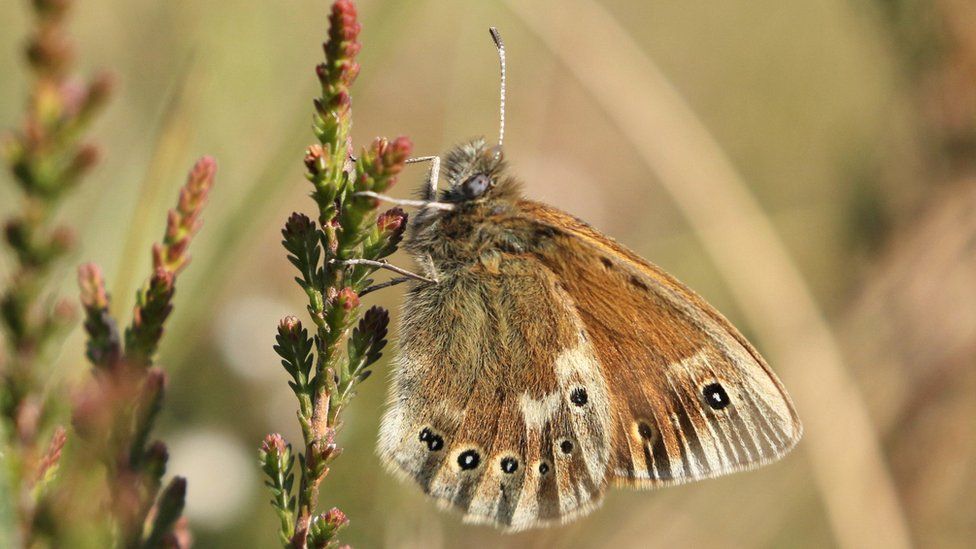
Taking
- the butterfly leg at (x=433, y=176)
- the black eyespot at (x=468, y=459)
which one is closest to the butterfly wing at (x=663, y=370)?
the butterfly leg at (x=433, y=176)

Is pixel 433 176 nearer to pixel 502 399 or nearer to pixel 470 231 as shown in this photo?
pixel 470 231

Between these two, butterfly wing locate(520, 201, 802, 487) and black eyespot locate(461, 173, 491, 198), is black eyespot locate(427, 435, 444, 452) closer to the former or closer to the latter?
butterfly wing locate(520, 201, 802, 487)

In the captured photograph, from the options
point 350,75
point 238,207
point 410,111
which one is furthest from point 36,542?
point 410,111

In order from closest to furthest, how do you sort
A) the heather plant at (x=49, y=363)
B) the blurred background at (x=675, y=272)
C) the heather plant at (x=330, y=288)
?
the heather plant at (x=49, y=363), the heather plant at (x=330, y=288), the blurred background at (x=675, y=272)

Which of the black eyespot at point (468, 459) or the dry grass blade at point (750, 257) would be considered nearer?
the black eyespot at point (468, 459)

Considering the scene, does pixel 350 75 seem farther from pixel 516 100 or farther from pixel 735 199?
pixel 516 100

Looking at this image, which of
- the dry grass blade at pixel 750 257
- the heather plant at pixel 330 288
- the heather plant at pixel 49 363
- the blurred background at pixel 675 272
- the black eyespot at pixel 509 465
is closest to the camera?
the heather plant at pixel 49 363

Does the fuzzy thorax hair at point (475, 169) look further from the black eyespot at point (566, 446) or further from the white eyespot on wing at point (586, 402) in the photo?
the black eyespot at point (566, 446)

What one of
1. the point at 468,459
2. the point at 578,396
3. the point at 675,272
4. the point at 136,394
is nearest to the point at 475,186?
the point at 578,396

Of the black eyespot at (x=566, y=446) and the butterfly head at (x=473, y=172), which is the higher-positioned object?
the butterfly head at (x=473, y=172)
